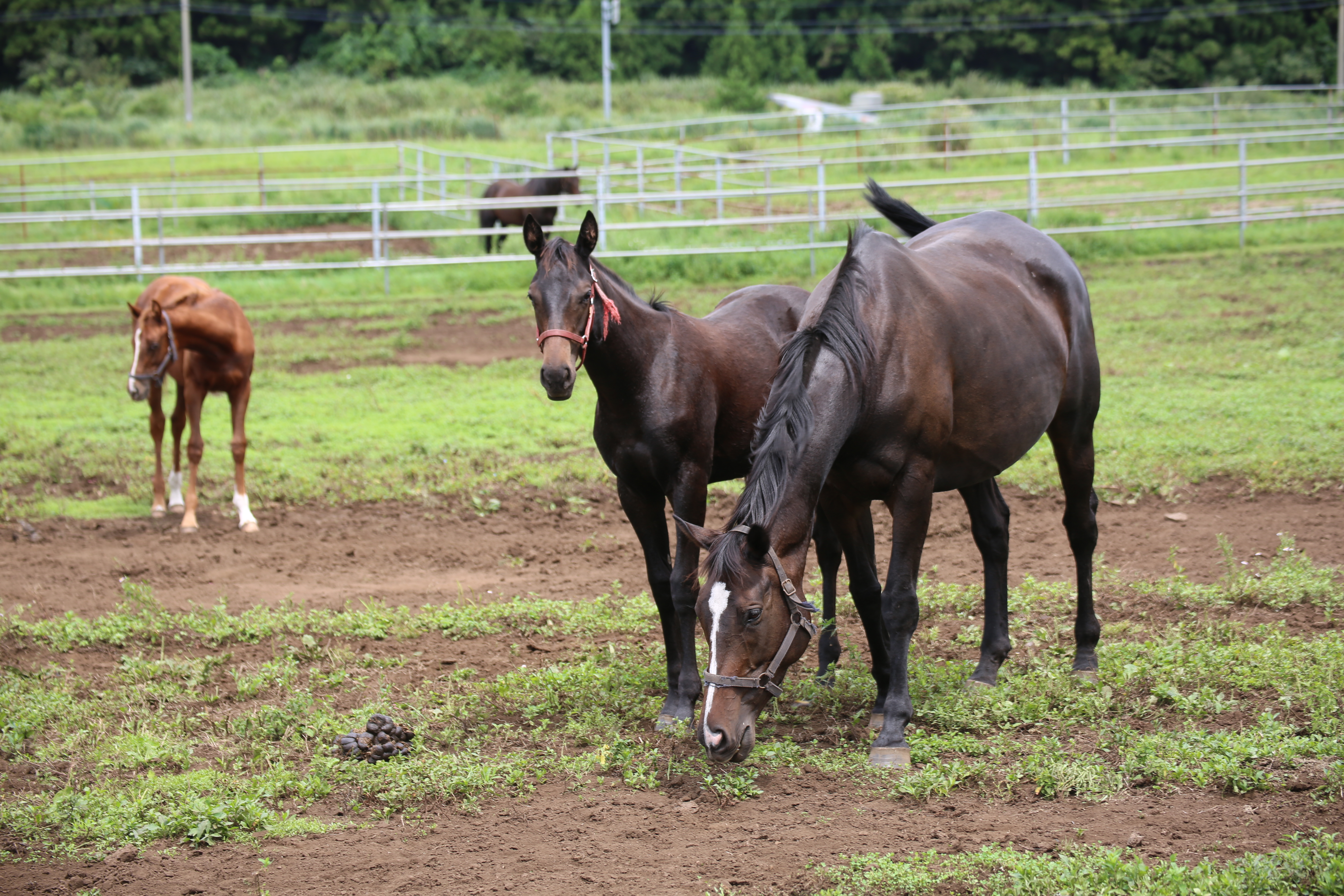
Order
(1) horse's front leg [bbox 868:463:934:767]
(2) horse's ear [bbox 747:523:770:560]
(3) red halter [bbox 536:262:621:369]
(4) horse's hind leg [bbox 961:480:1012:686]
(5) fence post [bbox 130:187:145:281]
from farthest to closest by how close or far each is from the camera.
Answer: (5) fence post [bbox 130:187:145:281] → (4) horse's hind leg [bbox 961:480:1012:686] → (3) red halter [bbox 536:262:621:369] → (1) horse's front leg [bbox 868:463:934:767] → (2) horse's ear [bbox 747:523:770:560]

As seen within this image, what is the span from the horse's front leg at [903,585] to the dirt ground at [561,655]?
40 cm

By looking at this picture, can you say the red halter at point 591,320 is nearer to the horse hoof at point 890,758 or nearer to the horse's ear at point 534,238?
the horse's ear at point 534,238

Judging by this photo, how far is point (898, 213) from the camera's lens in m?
5.81

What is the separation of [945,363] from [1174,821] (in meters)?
1.86

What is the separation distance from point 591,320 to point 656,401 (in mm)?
451

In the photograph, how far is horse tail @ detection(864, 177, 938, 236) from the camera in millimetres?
5570

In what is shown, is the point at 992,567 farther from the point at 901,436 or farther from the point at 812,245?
the point at 812,245

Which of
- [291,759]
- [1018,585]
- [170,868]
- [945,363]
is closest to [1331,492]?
[1018,585]

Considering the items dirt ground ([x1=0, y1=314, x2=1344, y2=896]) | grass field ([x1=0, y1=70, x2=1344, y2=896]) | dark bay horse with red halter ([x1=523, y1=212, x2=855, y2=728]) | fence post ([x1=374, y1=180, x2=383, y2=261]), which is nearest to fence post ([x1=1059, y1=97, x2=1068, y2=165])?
fence post ([x1=374, y1=180, x2=383, y2=261])

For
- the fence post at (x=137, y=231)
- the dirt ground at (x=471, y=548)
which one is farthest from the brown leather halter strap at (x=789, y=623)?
the fence post at (x=137, y=231)

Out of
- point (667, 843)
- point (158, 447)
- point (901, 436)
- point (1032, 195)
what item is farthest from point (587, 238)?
point (1032, 195)

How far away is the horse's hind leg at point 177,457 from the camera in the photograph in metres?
8.32

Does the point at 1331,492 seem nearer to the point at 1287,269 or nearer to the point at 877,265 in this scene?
the point at 877,265

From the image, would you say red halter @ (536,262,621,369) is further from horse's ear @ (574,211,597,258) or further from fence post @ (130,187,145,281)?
fence post @ (130,187,145,281)
